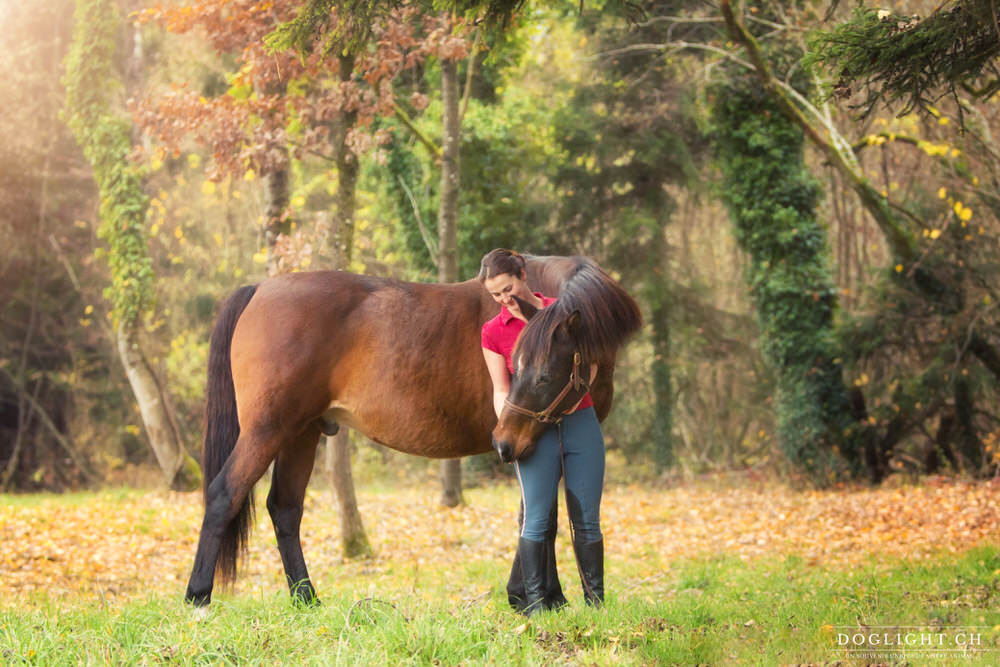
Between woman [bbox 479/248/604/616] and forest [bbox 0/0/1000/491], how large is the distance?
4.33 meters

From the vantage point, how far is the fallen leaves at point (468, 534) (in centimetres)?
746

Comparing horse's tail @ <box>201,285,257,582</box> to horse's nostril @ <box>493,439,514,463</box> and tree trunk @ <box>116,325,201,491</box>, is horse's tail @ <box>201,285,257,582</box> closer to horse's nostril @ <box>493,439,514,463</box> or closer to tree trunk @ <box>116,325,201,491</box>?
horse's nostril @ <box>493,439,514,463</box>

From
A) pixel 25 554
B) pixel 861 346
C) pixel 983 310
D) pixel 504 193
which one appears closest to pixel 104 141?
pixel 504 193

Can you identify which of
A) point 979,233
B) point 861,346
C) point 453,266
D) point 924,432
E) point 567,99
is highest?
point 567,99

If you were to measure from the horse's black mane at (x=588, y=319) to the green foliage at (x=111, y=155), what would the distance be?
11.9 m

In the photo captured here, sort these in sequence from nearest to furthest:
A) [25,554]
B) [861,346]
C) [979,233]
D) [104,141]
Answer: [25,554] < [979,233] < [861,346] < [104,141]

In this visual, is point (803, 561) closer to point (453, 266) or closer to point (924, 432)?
point (453, 266)

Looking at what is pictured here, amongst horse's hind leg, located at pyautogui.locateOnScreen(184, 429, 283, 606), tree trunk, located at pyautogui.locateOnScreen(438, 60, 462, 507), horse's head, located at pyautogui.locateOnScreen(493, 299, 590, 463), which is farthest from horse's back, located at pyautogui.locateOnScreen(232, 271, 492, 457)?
tree trunk, located at pyautogui.locateOnScreen(438, 60, 462, 507)

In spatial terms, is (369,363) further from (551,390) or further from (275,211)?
(275,211)

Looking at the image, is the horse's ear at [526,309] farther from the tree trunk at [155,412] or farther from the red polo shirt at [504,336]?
the tree trunk at [155,412]

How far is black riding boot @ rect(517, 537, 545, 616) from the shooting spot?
4.22 m

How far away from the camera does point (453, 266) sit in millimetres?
10898

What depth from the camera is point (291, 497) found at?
4988mm

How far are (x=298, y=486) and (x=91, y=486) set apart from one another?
15726mm
